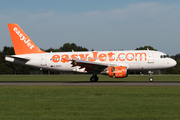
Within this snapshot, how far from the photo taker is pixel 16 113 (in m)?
11.2

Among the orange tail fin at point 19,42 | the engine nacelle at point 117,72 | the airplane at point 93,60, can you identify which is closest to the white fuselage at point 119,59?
the airplane at point 93,60

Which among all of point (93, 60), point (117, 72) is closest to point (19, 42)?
point (93, 60)

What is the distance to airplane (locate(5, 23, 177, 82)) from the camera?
32675mm

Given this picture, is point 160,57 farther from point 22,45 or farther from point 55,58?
point 22,45

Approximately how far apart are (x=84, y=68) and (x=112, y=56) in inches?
173

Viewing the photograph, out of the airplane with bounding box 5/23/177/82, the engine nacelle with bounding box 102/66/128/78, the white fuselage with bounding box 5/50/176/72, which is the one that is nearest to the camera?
the engine nacelle with bounding box 102/66/128/78

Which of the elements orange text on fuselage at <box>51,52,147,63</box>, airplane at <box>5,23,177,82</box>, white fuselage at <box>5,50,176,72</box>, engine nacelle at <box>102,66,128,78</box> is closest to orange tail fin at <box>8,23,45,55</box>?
airplane at <box>5,23,177,82</box>

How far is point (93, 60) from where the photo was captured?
34719 mm

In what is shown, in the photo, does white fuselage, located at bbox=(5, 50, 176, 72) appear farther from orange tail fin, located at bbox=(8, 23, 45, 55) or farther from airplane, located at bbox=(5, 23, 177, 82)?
orange tail fin, located at bbox=(8, 23, 45, 55)

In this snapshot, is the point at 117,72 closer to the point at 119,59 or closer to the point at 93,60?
the point at 119,59

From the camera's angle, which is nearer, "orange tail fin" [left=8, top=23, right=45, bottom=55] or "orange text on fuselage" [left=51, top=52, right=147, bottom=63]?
"orange text on fuselage" [left=51, top=52, right=147, bottom=63]

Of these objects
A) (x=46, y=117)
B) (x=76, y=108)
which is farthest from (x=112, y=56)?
(x=46, y=117)

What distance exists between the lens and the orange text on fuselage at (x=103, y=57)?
3372 centimetres

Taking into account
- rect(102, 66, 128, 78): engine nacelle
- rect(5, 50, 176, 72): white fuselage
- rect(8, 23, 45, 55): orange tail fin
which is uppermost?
rect(8, 23, 45, 55): orange tail fin
